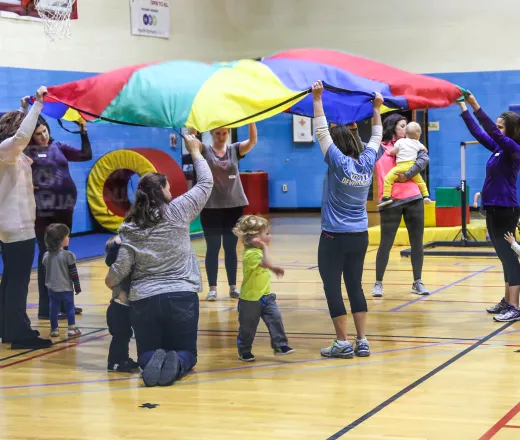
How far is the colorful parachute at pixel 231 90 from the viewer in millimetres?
5613

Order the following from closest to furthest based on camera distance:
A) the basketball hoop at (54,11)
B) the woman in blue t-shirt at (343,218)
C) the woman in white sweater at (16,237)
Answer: the woman in blue t-shirt at (343,218) → the woman in white sweater at (16,237) → the basketball hoop at (54,11)

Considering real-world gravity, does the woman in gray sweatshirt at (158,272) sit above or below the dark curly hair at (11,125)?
below

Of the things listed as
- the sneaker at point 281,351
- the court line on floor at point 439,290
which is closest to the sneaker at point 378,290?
the court line on floor at point 439,290

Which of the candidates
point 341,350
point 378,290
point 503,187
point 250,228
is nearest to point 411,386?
point 341,350

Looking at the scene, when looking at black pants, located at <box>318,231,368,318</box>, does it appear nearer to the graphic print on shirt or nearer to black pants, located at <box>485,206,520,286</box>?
the graphic print on shirt

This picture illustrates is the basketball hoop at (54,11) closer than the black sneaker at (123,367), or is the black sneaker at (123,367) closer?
the black sneaker at (123,367)

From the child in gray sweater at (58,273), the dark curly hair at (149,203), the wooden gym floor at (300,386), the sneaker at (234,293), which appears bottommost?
the wooden gym floor at (300,386)

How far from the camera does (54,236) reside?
633 centimetres

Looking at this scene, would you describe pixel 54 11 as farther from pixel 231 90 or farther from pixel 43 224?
pixel 231 90

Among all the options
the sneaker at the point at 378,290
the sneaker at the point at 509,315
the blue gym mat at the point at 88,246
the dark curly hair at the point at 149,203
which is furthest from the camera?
the blue gym mat at the point at 88,246

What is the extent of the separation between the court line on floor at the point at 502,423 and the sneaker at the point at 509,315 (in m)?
2.07

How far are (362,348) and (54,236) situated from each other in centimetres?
223

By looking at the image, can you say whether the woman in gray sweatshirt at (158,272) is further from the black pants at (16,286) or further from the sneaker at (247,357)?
the black pants at (16,286)

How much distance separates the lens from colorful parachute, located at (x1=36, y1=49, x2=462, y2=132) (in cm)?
561
